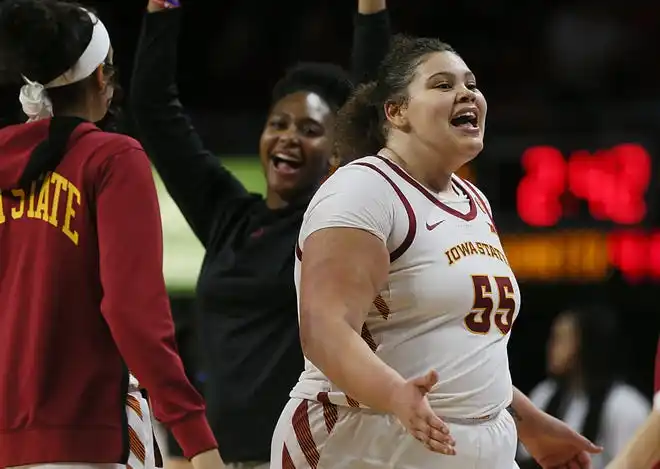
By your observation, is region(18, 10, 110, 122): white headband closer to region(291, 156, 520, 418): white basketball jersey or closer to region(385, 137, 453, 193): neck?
region(291, 156, 520, 418): white basketball jersey

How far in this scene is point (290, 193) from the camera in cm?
388

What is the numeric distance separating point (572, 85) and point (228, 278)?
710 centimetres

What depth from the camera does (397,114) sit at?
10.3 feet

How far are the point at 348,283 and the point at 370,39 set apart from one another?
1.15 meters

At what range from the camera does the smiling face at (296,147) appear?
389 cm

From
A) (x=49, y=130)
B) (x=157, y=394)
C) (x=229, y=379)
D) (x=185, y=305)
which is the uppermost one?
(x=49, y=130)

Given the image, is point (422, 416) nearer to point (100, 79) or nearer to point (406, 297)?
point (406, 297)

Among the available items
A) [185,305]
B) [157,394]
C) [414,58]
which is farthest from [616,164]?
[157,394]

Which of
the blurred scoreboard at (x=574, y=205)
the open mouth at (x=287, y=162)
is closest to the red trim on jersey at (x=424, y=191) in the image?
the open mouth at (x=287, y=162)

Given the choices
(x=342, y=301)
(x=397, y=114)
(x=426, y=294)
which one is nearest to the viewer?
(x=342, y=301)

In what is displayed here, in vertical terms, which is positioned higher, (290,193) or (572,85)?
(290,193)

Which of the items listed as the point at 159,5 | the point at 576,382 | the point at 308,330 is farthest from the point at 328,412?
the point at 576,382

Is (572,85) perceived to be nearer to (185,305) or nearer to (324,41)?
(324,41)

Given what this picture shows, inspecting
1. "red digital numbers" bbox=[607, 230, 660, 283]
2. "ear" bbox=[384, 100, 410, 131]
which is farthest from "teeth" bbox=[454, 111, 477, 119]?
"red digital numbers" bbox=[607, 230, 660, 283]
